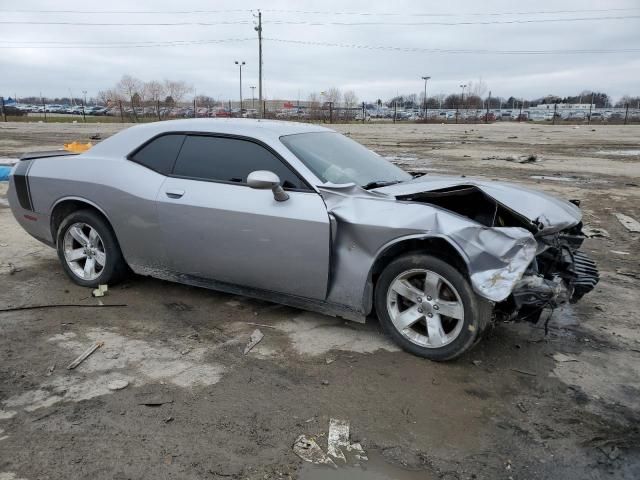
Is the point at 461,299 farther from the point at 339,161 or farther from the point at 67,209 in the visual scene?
the point at 67,209

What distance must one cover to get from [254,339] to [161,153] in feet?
5.89

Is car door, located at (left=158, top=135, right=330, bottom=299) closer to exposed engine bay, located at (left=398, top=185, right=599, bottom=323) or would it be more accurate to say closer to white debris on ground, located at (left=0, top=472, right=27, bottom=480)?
exposed engine bay, located at (left=398, top=185, right=599, bottom=323)

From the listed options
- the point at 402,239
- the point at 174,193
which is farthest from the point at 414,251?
the point at 174,193

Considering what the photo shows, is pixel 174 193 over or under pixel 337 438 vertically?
over

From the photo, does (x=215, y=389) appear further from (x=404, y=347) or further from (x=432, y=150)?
(x=432, y=150)

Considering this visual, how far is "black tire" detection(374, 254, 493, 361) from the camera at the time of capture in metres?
3.46

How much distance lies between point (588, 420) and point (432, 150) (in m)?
17.0

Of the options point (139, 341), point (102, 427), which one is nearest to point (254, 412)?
point (102, 427)

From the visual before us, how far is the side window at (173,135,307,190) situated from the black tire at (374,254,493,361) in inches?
35.6

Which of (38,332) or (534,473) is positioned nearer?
(534,473)

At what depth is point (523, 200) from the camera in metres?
3.87

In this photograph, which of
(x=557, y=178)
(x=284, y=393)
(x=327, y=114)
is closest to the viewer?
(x=284, y=393)

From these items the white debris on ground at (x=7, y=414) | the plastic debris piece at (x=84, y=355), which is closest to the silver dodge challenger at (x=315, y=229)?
the plastic debris piece at (x=84, y=355)

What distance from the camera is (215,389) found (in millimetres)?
3314
